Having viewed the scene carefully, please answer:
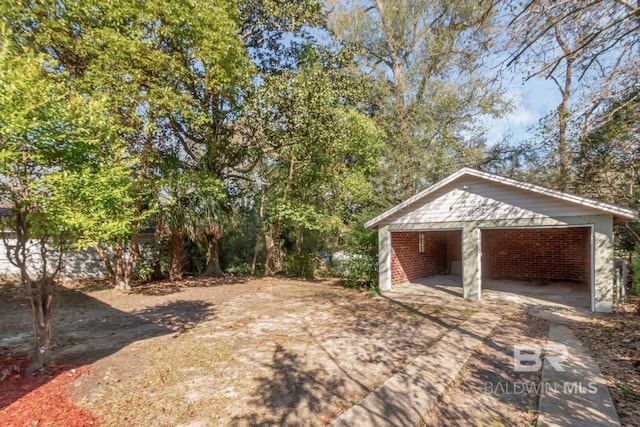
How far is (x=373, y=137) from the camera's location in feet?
42.4

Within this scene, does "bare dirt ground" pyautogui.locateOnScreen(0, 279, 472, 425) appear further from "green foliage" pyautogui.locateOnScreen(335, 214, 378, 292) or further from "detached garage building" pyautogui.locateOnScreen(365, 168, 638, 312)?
"detached garage building" pyautogui.locateOnScreen(365, 168, 638, 312)

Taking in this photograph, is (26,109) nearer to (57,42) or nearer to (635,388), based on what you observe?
(57,42)

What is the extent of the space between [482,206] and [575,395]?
570cm

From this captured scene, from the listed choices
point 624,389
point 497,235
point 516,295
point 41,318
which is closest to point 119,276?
point 41,318

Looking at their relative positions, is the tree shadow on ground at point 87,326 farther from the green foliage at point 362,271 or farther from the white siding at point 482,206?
the white siding at point 482,206

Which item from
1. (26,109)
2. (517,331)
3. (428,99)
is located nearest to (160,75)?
(26,109)

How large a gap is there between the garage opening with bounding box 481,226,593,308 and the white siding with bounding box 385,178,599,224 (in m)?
3.46

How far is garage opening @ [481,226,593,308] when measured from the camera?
11.1 metres

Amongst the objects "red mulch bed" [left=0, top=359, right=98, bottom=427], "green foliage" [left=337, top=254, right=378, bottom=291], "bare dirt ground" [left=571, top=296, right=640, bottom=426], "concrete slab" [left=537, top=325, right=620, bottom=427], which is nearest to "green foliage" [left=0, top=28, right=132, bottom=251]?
"red mulch bed" [left=0, top=359, right=98, bottom=427]

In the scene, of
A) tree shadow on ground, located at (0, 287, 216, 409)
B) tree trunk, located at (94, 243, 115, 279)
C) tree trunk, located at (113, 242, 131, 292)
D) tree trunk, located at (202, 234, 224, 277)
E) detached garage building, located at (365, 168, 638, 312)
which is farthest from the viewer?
tree trunk, located at (202, 234, 224, 277)

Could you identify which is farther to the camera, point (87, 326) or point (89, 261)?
point (89, 261)

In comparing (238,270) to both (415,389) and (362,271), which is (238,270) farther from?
(415,389)

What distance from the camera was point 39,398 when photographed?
3.45 meters

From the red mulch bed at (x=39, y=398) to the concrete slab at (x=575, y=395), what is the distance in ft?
15.2
